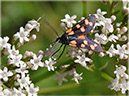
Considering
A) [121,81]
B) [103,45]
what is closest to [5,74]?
[103,45]

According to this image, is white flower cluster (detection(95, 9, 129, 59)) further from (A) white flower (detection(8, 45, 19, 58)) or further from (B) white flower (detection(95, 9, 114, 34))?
(A) white flower (detection(8, 45, 19, 58))

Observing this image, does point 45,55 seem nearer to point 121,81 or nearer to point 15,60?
point 15,60

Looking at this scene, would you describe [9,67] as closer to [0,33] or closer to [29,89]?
[29,89]

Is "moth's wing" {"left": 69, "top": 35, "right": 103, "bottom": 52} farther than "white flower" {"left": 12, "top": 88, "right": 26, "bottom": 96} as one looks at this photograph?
Yes

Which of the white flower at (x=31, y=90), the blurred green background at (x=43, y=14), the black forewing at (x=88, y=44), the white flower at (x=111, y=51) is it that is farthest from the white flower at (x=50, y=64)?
the blurred green background at (x=43, y=14)

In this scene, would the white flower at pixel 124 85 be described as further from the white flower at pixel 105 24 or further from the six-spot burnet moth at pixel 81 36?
the white flower at pixel 105 24

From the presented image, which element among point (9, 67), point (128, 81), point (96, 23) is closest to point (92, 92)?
point (128, 81)

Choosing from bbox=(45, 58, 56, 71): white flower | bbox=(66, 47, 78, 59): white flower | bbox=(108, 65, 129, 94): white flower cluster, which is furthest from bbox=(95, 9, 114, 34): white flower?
bbox=(45, 58, 56, 71): white flower
